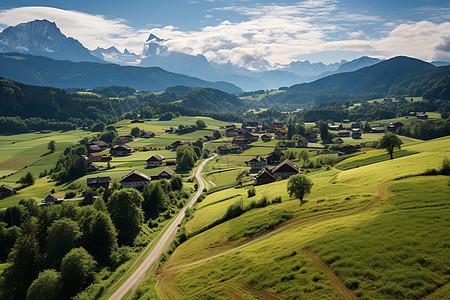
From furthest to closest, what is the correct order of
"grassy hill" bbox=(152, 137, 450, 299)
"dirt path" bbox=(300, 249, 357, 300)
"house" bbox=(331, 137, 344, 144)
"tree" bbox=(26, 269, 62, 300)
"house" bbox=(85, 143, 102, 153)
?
"house" bbox=(331, 137, 344, 144) → "house" bbox=(85, 143, 102, 153) → "tree" bbox=(26, 269, 62, 300) → "grassy hill" bbox=(152, 137, 450, 299) → "dirt path" bbox=(300, 249, 357, 300)

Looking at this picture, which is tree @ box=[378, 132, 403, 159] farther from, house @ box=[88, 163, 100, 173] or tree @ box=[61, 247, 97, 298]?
house @ box=[88, 163, 100, 173]

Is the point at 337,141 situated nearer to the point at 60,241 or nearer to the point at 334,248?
the point at 334,248

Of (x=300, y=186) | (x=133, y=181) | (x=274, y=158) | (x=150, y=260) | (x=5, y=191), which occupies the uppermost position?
(x=300, y=186)

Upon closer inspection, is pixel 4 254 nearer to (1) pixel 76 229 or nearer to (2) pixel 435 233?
(1) pixel 76 229

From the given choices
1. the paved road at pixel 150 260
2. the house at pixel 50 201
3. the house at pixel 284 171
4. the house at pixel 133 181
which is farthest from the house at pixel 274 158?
the house at pixel 50 201

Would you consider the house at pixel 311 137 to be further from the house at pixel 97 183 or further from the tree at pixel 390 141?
the house at pixel 97 183

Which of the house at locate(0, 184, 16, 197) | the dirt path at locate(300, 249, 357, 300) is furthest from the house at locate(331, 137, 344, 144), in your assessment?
the house at locate(0, 184, 16, 197)

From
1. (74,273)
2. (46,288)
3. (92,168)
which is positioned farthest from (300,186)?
(92,168)
